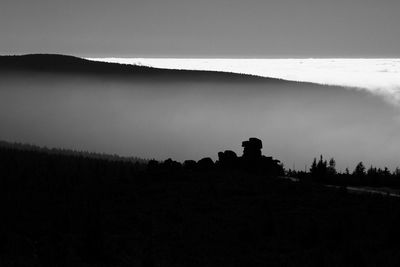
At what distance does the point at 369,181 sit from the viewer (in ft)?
223

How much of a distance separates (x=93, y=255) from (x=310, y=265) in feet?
36.2

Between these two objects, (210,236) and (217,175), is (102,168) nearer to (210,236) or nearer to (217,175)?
(217,175)

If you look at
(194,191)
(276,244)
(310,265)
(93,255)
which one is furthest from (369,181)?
(93,255)

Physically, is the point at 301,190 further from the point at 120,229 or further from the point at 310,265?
the point at 310,265

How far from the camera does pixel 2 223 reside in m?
46.5

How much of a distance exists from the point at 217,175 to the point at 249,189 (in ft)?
21.1

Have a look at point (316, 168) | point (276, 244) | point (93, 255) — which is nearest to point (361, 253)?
point (276, 244)

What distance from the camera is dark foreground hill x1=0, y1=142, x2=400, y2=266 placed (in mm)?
38188

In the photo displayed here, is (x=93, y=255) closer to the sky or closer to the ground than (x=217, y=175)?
closer to the ground

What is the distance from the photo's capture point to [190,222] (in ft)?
158

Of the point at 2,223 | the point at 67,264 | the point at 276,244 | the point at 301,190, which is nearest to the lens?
the point at 67,264

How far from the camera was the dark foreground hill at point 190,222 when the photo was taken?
3819 cm

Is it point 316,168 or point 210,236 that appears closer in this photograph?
point 210,236

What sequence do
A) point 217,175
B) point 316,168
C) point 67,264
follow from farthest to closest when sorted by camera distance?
point 316,168, point 217,175, point 67,264
